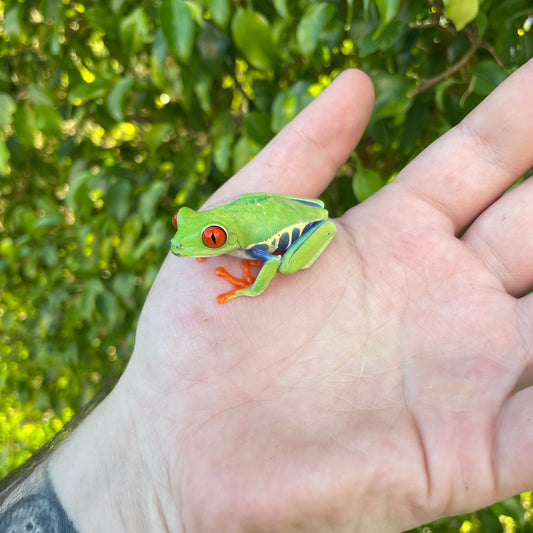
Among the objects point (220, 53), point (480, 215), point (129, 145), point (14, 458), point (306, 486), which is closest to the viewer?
point (306, 486)

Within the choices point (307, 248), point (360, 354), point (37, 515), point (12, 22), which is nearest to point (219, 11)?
point (307, 248)

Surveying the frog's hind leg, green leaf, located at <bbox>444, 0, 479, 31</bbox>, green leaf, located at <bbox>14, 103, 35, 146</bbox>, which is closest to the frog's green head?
the frog's hind leg

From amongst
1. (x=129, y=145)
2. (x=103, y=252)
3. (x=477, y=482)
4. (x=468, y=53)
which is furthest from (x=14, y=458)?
(x=468, y=53)

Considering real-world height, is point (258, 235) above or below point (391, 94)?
below

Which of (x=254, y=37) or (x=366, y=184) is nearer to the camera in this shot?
(x=254, y=37)

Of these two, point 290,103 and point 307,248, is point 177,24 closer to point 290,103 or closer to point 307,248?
point 290,103

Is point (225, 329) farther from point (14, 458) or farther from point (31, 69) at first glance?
point (14, 458)

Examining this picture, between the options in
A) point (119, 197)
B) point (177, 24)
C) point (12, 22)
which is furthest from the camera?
point (119, 197)
